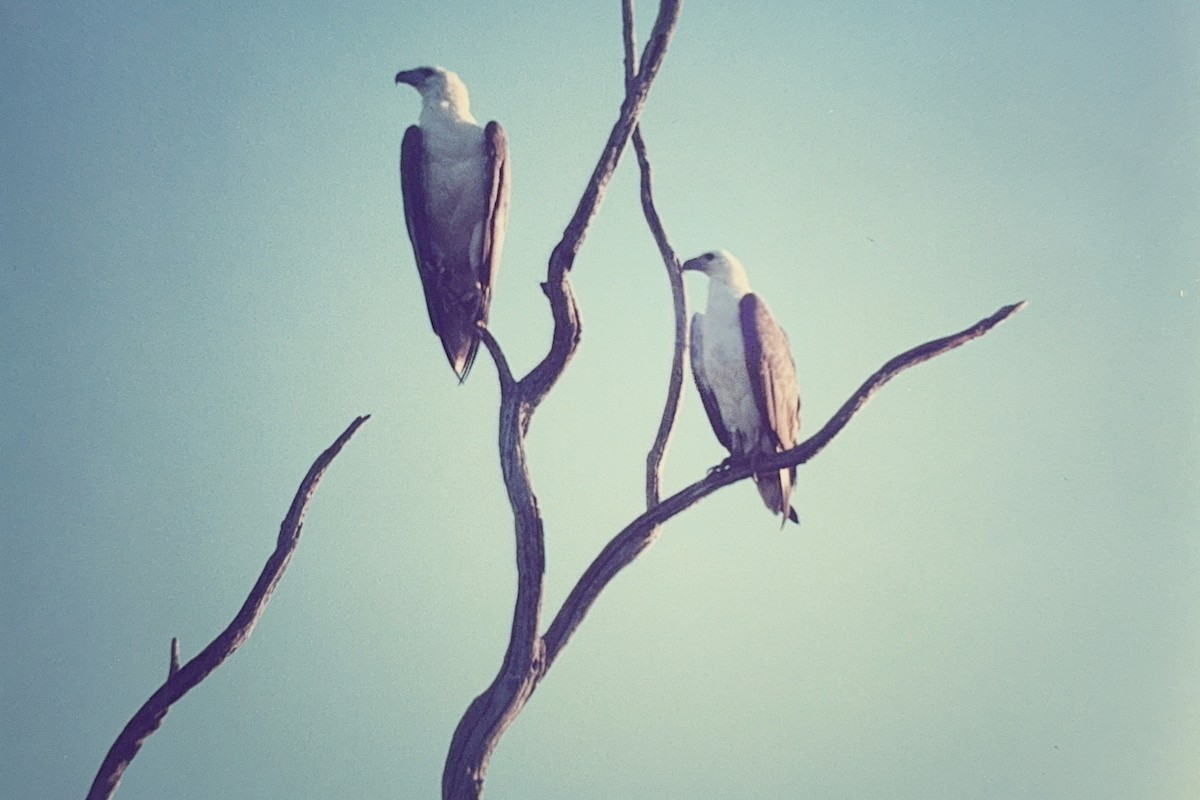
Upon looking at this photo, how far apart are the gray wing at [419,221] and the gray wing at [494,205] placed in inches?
7.1

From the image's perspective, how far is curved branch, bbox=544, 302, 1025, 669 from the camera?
2.39m

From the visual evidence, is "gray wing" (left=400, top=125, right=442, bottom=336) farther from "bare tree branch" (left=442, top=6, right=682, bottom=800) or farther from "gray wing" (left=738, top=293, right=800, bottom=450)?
"gray wing" (left=738, top=293, right=800, bottom=450)

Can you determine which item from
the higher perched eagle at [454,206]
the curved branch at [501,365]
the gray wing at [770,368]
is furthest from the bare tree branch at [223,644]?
the gray wing at [770,368]

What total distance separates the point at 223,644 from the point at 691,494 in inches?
50.8

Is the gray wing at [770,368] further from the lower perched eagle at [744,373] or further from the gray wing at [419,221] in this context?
the gray wing at [419,221]

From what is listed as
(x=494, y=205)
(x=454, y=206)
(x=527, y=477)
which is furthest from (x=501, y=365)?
(x=454, y=206)

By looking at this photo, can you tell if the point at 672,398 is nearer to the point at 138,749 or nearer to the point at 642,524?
the point at 642,524

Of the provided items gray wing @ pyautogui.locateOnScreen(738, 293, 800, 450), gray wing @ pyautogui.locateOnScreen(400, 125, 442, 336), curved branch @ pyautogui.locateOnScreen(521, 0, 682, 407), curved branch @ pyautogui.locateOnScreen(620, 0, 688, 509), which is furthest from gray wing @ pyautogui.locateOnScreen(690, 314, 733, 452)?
curved branch @ pyautogui.locateOnScreen(521, 0, 682, 407)

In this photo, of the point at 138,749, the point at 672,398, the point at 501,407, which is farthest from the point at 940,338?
the point at 138,749

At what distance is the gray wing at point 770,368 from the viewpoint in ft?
10.5

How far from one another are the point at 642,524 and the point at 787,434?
1056mm

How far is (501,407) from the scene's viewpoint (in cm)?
248

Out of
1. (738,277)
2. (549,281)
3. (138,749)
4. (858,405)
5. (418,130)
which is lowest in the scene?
(138,749)

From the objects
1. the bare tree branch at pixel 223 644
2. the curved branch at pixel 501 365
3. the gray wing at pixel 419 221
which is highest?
the gray wing at pixel 419 221
